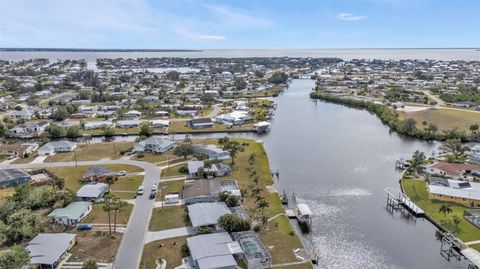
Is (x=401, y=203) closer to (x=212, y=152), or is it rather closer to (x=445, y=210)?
(x=445, y=210)

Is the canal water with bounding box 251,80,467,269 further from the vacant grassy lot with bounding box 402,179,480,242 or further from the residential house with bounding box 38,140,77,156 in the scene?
the residential house with bounding box 38,140,77,156

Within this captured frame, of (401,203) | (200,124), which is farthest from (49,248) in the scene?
(200,124)

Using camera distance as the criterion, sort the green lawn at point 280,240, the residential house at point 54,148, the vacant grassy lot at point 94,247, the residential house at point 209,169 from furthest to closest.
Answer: the residential house at point 54,148, the residential house at point 209,169, the green lawn at point 280,240, the vacant grassy lot at point 94,247

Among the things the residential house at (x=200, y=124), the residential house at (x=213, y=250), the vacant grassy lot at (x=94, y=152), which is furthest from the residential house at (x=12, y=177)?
the residential house at (x=200, y=124)

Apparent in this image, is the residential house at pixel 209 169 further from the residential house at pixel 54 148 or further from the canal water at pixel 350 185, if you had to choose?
the residential house at pixel 54 148

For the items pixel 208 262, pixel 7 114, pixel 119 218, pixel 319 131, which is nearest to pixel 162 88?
pixel 7 114

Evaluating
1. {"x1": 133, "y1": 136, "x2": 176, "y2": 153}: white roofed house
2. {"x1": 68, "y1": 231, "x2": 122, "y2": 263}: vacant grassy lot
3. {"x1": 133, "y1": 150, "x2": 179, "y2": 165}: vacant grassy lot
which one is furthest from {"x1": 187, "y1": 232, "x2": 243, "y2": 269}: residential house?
{"x1": 133, "y1": 136, "x2": 176, "y2": 153}: white roofed house
